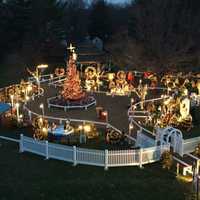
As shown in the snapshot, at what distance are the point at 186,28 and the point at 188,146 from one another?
2589 cm

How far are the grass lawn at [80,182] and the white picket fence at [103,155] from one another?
27cm

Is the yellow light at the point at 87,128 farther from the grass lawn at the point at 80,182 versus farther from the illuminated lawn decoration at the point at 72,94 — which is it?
the illuminated lawn decoration at the point at 72,94

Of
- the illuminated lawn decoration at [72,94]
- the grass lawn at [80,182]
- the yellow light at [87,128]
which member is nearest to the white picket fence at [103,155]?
the grass lawn at [80,182]

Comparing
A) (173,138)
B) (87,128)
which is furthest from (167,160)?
(87,128)

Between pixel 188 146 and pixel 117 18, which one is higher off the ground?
pixel 117 18

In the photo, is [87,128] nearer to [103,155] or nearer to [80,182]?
[103,155]

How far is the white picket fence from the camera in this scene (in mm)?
18453

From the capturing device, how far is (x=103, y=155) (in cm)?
1844

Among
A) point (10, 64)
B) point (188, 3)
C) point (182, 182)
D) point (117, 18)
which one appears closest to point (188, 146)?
point (182, 182)

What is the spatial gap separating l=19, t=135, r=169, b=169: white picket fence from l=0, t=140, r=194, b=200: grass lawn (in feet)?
0.89

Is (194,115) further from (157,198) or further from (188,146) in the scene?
(157,198)

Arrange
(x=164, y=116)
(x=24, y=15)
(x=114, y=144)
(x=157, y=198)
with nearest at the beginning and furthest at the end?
(x=157, y=198), (x=114, y=144), (x=164, y=116), (x=24, y=15)

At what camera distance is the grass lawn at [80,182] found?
52.8 ft

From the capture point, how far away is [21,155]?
20.1m
